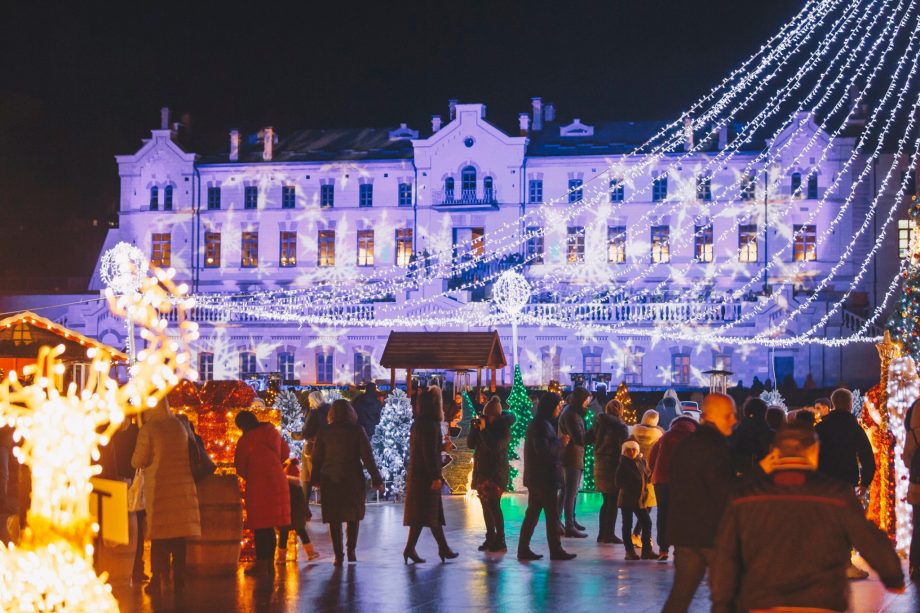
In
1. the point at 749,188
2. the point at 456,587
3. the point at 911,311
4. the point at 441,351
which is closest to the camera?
the point at 456,587

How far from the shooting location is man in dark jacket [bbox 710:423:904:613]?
5027mm

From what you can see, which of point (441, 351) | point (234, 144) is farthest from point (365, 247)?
point (441, 351)

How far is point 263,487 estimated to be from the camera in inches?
441

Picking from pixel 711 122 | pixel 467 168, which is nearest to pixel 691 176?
pixel 711 122

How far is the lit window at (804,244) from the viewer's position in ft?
161

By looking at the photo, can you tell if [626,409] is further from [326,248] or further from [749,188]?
[326,248]

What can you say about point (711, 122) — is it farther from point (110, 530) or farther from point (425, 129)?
point (110, 530)

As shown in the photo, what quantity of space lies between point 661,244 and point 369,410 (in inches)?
1268

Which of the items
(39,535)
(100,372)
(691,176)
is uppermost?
(691,176)

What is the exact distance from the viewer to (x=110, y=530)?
6848 mm

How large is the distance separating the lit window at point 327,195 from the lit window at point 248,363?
27.8 feet

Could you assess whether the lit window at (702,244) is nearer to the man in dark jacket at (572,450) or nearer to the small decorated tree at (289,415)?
the small decorated tree at (289,415)

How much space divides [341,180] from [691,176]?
1484 centimetres

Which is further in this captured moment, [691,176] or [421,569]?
[691,176]
